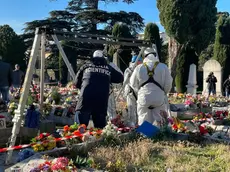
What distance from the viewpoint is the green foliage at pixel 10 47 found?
3064 centimetres

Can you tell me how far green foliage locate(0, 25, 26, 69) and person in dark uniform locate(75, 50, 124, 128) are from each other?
26063mm

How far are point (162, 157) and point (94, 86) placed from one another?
6.08ft

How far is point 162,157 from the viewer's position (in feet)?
15.6

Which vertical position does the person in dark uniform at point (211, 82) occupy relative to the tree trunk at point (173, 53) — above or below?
below

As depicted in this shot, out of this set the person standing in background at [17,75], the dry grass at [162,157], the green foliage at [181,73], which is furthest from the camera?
the green foliage at [181,73]

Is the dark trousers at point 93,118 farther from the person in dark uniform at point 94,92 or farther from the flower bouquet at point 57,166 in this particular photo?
the flower bouquet at point 57,166

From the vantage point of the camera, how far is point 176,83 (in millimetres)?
25656

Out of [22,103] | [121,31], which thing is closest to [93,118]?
[22,103]

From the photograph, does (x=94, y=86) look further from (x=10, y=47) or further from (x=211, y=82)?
(x=10, y=47)

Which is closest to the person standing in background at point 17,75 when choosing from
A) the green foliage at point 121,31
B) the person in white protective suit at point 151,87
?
the person in white protective suit at point 151,87

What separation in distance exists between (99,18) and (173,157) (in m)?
30.1

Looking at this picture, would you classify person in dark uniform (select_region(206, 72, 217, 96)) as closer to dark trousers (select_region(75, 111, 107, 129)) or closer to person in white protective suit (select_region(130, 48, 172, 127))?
person in white protective suit (select_region(130, 48, 172, 127))

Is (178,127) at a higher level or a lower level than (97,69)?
lower

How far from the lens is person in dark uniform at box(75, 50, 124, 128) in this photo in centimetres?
598
